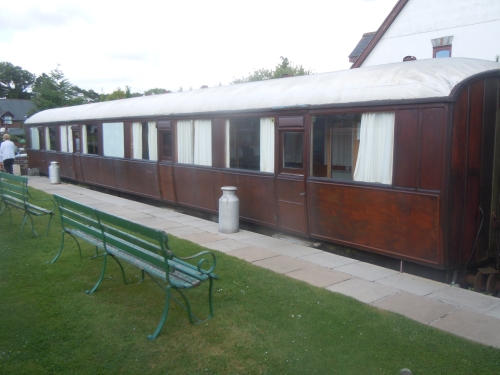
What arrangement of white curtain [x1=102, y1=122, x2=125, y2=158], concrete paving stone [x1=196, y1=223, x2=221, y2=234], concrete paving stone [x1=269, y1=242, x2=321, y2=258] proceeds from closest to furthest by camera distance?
1. concrete paving stone [x1=269, y1=242, x2=321, y2=258]
2. concrete paving stone [x1=196, y1=223, x2=221, y2=234]
3. white curtain [x1=102, y1=122, x2=125, y2=158]

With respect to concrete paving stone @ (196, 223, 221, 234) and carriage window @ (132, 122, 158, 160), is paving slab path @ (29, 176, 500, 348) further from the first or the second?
carriage window @ (132, 122, 158, 160)

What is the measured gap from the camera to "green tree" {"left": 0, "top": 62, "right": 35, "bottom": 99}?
9469 cm

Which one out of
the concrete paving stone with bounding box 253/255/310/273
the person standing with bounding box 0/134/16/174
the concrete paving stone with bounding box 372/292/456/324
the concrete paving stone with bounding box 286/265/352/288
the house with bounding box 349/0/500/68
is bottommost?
the concrete paving stone with bounding box 372/292/456/324

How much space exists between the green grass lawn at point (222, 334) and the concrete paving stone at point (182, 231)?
109 inches

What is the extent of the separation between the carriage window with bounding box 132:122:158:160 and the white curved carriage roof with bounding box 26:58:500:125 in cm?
38

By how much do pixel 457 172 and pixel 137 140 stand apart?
9282 mm

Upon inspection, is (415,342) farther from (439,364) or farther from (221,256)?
(221,256)

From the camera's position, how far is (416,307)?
5.27 meters

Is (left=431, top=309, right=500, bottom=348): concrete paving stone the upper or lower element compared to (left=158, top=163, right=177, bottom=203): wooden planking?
lower

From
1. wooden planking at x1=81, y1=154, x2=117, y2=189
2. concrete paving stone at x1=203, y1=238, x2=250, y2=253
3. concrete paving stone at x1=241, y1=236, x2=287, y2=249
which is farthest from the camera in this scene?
wooden planking at x1=81, y1=154, x2=117, y2=189

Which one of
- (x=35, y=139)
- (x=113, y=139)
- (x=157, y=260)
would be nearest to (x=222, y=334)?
(x=157, y=260)

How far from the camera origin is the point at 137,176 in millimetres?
13195

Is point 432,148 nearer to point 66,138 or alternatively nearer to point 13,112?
point 66,138

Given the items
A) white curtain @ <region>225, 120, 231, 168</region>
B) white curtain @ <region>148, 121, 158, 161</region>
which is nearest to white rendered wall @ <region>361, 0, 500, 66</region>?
white curtain @ <region>225, 120, 231, 168</region>
